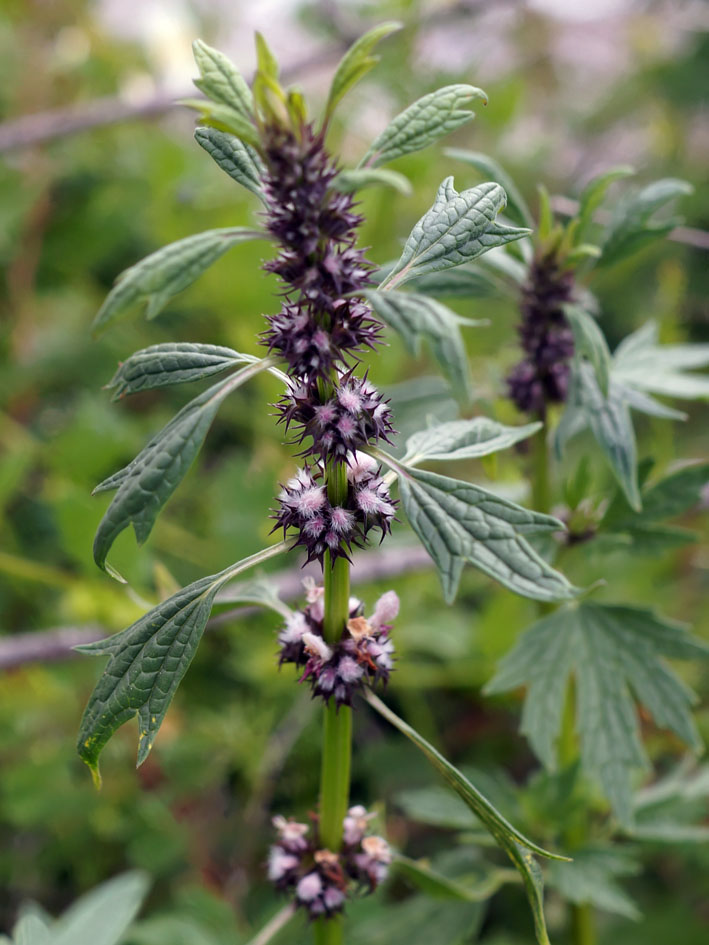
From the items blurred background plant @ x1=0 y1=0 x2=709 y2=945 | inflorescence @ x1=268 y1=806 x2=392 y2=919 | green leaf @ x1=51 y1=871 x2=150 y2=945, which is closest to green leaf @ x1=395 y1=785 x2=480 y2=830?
blurred background plant @ x1=0 y1=0 x2=709 y2=945

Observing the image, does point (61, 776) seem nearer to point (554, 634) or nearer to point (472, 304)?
point (554, 634)

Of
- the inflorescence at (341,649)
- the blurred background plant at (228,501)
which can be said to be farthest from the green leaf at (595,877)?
the inflorescence at (341,649)

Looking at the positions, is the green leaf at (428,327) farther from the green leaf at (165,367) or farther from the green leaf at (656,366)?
the green leaf at (656,366)

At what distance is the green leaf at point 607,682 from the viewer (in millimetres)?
969

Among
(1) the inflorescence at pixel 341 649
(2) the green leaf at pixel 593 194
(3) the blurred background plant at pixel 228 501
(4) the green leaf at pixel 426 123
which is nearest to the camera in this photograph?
(4) the green leaf at pixel 426 123

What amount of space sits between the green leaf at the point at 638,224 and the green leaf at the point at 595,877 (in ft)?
2.34

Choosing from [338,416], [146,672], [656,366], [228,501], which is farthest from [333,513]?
[228,501]

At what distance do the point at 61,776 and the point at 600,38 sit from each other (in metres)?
3.37

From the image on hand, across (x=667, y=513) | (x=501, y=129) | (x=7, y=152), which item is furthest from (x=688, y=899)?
(x=7, y=152)

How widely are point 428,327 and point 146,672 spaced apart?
0.34m

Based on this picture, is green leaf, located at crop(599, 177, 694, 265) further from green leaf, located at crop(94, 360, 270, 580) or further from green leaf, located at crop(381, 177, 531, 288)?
green leaf, located at crop(94, 360, 270, 580)

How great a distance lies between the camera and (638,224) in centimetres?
92

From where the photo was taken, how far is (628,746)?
97 cm

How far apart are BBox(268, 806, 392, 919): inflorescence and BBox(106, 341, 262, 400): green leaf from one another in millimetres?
464
